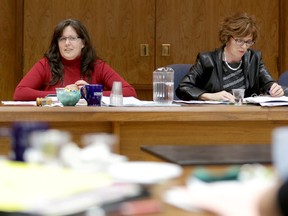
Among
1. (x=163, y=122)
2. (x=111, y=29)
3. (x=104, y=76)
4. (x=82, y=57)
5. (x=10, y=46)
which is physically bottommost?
(x=163, y=122)

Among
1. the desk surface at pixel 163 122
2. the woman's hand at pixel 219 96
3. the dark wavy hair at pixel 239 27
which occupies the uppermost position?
the dark wavy hair at pixel 239 27

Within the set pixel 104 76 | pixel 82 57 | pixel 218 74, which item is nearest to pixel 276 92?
pixel 218 74

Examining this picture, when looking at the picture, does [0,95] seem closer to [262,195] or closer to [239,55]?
[239,55]

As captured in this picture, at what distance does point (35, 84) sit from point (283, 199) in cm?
270

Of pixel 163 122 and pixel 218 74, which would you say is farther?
pixel 218 74

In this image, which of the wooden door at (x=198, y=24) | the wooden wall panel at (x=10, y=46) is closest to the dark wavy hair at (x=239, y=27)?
the wooden door at (x=198, y=24)

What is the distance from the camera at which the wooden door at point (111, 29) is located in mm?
4645

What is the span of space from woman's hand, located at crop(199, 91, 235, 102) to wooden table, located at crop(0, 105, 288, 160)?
501 mm

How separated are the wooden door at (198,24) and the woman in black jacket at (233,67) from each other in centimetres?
134

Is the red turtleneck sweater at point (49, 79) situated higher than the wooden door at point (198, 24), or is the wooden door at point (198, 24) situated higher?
the wooden door at point (198, 24)

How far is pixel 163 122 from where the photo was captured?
229 centimetres

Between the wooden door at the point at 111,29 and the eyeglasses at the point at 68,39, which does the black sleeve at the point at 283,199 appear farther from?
the wooden door at the point at 111,29

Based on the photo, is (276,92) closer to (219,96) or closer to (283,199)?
(219,96)

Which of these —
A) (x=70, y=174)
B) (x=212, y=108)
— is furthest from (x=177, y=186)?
(x=212, y=108)
